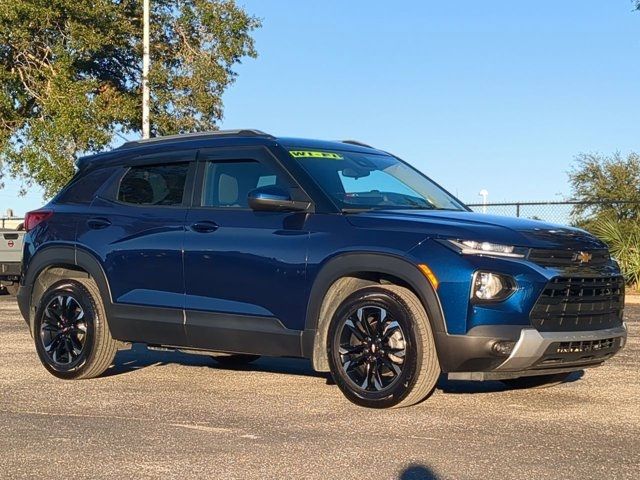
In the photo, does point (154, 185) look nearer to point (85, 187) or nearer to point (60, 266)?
point (85, 187)

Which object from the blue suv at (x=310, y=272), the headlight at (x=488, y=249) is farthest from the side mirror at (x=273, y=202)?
the headlight at (x=488, y=249)

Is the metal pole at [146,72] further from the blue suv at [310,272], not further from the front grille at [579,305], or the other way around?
the front grille at [579,305]

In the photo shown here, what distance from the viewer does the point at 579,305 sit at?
6484 millimetres

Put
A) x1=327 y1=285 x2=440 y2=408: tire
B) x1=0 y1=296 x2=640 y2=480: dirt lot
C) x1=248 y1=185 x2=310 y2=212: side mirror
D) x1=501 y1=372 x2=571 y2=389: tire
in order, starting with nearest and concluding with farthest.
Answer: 1. x1=0 y1=296 x2=640 y2=480: dirt lot
2. x1=327 y1=285 x2=440 y2=408: tire
3. x1=248 y1=185 x2=310 y2=212: side mirror
4. x1=501 y1=372 x2=571 y2=389: tire

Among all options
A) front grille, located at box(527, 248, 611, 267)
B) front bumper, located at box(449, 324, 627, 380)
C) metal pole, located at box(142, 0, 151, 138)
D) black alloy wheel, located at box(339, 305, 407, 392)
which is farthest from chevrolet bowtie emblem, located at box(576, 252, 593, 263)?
metal pole, located at box(142, 0, 151, 138)

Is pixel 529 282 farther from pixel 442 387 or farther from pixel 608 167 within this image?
pixel 608 167

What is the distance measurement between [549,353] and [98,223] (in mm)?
3753

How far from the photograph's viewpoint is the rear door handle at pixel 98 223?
799cm

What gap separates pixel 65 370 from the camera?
7977 millimetres

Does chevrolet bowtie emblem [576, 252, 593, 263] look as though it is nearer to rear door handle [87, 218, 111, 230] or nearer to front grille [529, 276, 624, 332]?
front grille [529, 276, 624, 332]

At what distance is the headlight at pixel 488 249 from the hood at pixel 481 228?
0.03m

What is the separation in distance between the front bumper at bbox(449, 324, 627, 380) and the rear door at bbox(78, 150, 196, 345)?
232 centimetres

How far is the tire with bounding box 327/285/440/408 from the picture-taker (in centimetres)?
635

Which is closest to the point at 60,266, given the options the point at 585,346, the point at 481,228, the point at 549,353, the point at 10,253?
the point at 481,228
